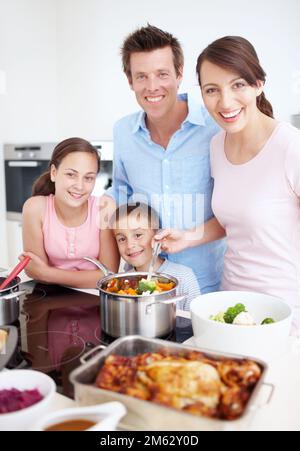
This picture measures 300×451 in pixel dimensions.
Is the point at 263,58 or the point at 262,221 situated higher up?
the point at 263,58

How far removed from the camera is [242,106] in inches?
51.9

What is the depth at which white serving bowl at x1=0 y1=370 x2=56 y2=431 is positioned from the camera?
0.69 meters

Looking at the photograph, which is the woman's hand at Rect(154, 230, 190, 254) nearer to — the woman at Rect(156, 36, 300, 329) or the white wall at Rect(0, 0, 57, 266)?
the woman at Rect(156, 36, 300, 329)

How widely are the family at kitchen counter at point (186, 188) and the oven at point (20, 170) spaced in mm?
1432

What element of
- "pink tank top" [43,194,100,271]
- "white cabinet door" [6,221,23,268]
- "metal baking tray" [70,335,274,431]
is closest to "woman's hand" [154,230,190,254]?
"pink tank top" [43,194,100,271]

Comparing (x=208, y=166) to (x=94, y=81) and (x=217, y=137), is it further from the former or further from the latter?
(x=94, y=81)

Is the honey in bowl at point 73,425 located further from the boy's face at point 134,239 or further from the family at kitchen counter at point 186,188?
the boy's face at point 134,239

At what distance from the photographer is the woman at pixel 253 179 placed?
1.28 meters

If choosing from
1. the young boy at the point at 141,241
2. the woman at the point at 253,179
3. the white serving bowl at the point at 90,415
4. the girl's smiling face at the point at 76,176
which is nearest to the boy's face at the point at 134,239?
the young boy at the point at 141,241

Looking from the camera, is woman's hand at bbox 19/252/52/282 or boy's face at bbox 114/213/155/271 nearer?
woman's hand at bbox 19/252/52/282

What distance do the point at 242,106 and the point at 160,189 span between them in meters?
0.52

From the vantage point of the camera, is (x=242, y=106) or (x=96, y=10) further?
(x=96, y=10)

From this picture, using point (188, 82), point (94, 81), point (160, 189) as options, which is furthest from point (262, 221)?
point (94, 81)

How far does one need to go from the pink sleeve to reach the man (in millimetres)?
419
